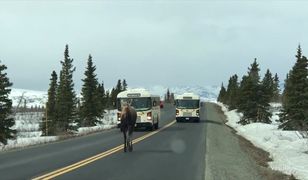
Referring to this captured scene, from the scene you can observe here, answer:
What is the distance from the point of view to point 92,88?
67000 mm

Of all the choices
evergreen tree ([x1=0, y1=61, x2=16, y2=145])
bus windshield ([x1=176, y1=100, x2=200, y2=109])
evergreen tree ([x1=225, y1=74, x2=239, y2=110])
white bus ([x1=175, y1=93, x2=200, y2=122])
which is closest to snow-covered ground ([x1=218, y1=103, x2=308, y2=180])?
white bus ([x1=175, y1=93, x2=200, y2=122])

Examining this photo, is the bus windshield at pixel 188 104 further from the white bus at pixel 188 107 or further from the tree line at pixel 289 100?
the tree line at pixel 289 100

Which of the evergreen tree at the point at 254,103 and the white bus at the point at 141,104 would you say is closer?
the white bus at the point at 141,104

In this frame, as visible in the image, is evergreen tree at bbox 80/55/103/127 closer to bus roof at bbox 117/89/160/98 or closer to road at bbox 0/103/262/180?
bus roof at bbox 117/89/160/98

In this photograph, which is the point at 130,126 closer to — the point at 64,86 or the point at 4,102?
the point at 4,102

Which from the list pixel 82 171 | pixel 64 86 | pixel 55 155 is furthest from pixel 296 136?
pixel 64 86

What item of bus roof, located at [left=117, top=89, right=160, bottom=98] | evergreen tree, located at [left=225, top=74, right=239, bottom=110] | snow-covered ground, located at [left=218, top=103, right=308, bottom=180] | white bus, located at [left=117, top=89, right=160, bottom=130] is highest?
evergreen tree, located at [left=225, top=74, right=239, bottom=110]

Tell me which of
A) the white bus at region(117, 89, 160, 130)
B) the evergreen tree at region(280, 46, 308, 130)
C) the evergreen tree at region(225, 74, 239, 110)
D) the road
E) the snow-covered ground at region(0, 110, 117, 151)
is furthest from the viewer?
the evergreen tree at region(225, 74, 239, 110)

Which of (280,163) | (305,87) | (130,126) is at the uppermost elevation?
(305,87)

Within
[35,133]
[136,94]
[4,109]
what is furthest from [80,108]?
[136,94]

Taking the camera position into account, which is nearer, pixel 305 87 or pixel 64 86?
pixel 305 87

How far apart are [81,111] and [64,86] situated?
10.0m

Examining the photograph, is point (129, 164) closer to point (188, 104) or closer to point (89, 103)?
point (188, 104)

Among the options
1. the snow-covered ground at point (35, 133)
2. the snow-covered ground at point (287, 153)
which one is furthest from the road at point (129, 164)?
the snow-covered ground at point (35, 133)
